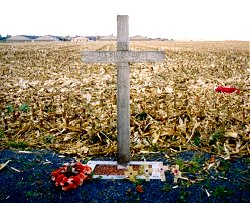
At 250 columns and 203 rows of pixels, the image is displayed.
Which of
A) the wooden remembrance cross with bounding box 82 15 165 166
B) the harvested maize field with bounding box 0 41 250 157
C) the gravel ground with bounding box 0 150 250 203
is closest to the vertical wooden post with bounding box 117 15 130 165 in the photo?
the wooden remembrance cross with bounding box 82 15 165 166

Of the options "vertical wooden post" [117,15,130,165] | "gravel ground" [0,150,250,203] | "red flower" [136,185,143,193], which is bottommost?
"gravel ground" [0,150,250,203]

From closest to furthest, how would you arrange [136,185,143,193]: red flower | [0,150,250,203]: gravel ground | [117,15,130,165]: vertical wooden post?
1. [0,150,250,203]: gravel ground
2. [136,185,143,193]: red flower
3. [117,15,130,165]: vertical wooden post

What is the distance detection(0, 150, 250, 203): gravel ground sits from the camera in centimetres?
399

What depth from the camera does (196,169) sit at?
4723mm

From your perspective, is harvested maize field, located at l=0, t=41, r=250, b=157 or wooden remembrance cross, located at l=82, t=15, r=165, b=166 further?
harvested maize field, located at l=0, t=41, r=250, b=157

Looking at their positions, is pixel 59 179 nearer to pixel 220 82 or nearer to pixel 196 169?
pixel 196 169

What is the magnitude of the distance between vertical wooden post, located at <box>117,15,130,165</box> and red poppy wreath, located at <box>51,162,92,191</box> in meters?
0.61

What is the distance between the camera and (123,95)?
4.60m

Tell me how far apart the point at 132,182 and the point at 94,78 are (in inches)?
338

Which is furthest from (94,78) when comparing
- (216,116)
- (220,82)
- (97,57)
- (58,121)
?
(97,57)

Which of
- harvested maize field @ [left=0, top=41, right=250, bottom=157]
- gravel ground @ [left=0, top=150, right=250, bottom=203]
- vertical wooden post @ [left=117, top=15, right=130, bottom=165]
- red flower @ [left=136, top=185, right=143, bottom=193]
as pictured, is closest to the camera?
gravel ground @ [left=0, top=150, right=250, bottom=203]

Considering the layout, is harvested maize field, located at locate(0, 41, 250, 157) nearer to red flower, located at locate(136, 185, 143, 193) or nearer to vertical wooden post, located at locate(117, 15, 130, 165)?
vertical wooden post, located at locate(117, 15, 130, 165)

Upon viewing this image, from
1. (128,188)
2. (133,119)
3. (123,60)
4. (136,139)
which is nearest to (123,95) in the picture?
(123,60)

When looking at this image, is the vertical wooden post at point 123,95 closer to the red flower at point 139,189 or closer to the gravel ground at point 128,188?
the gravel ground at point 128,188
